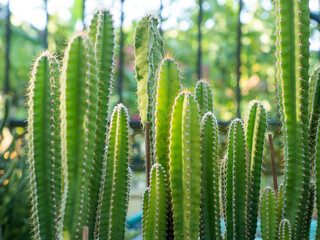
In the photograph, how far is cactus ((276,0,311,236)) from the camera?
1375 mm

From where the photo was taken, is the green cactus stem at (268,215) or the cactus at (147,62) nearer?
the green cactus stem at (268,215)

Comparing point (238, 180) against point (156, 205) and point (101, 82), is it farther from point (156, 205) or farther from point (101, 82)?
point (101, 82)

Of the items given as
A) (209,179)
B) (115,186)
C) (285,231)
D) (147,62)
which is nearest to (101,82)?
(147,62)

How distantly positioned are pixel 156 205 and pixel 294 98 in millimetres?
643

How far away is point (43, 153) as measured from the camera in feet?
3.98

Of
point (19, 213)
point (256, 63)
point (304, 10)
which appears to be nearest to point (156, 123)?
point (304, 10)

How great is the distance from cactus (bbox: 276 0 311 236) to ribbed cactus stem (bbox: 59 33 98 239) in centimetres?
72

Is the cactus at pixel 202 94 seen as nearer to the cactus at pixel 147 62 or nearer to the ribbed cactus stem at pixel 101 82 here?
the cactus at pixel 147 62

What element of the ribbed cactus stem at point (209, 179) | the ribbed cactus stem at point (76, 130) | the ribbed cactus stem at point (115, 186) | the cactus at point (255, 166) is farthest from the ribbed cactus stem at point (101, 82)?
the cactus at point (255, 166)

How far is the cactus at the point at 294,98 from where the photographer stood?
138 cm

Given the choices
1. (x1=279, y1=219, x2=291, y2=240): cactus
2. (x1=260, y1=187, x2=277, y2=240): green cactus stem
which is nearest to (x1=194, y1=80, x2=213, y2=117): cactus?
(x1=260, y1=187, x2=277, y2=240): green cactus stem

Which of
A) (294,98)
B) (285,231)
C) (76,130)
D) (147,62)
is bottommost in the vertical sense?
(285,231)

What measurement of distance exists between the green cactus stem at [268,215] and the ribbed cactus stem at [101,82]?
590mm

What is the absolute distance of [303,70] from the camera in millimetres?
1380
